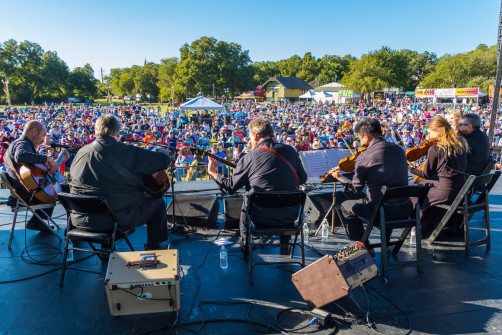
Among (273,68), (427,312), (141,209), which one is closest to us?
(427,312)

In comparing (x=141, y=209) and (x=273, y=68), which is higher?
(x=273, y=68)

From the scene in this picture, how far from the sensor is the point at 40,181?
411cm

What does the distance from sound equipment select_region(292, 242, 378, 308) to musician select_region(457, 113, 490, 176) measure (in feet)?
8.25

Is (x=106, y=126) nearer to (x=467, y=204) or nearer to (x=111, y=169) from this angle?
(x=111, y=169)

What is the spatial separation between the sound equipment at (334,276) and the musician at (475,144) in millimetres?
2516

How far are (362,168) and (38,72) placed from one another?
7950 centimetres

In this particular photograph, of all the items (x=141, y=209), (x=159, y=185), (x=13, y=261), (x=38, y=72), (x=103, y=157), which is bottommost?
(x=13, y=261)

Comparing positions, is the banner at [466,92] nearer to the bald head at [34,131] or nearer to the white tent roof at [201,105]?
the white tent roof at [201,105]

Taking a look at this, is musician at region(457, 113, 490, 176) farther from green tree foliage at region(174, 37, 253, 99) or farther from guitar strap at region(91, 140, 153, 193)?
green tree foliage at region(174, 37, 253, 99)

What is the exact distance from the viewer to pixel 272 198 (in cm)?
318

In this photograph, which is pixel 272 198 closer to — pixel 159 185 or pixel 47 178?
pixel 159 185

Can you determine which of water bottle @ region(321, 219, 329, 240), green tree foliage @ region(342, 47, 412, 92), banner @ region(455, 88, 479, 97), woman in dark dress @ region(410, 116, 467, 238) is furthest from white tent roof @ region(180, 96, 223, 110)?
green tree foliage @ region(342, 47, 412, 92)

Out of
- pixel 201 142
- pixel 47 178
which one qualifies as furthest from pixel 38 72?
pixel 47 178

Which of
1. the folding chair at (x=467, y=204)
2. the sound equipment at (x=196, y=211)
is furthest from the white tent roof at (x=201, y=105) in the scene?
the folding chair at (x=467, y=204)
